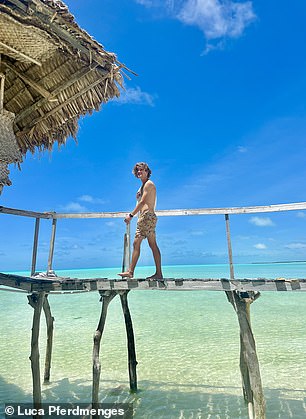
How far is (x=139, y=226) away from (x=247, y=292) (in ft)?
4.89

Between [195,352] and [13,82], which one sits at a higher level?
[13,82]

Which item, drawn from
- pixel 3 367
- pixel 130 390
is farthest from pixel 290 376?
pixel 3 367

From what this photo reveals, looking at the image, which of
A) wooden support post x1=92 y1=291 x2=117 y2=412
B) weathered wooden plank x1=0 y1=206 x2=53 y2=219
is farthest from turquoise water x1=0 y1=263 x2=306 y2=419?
weathered wooden plank x1=0 y1=206 x2=53 y2=219

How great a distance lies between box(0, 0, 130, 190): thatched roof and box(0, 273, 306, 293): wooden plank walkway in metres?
1.99

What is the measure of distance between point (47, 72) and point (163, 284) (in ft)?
13.2

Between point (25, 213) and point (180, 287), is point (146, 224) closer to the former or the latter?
point (180, 287)

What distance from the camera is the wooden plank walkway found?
2763mm

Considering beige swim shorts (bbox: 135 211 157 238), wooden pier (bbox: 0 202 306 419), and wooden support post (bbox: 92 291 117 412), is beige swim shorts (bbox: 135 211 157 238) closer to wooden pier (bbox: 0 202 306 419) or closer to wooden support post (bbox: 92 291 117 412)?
wooden pier (bbox: 0 202 306 419)

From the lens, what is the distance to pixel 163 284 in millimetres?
3154

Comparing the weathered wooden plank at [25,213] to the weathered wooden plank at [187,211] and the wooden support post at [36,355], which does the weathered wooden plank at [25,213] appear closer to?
the weathered wooden plank at [187,211]

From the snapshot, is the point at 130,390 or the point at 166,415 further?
the point at 130,390

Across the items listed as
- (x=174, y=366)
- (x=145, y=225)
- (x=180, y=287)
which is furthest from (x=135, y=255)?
(x=174, y=366)

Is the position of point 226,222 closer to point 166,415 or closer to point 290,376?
point 166,415

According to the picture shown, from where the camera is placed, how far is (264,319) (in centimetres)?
1104
